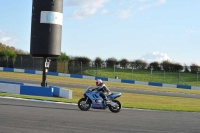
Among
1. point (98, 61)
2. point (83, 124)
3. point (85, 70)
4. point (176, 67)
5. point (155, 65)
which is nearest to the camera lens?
point (83, 124)

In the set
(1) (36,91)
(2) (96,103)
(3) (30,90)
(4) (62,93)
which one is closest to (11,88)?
(3) (30,90)

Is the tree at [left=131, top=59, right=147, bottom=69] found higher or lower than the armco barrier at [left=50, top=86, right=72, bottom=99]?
higher

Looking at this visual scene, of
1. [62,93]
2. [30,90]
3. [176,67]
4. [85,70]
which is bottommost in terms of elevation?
[62,93]

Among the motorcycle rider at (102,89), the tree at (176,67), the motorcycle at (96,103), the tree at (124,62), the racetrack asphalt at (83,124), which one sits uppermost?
the tree at (124,62)

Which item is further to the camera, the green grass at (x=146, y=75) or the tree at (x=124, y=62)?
the tree at (x=124, y=62)

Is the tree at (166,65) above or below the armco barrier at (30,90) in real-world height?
above

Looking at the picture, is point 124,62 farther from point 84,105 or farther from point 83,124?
point 83,124

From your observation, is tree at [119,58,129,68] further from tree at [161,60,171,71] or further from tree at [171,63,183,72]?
tree at [171,63,183,72]

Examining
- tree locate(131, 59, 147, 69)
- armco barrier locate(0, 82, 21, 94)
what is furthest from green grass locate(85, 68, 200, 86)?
armco barrier locate(0, 82, 21, 94)

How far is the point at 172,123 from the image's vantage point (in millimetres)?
11734

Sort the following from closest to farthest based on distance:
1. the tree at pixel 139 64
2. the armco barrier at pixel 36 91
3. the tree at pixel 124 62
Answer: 1. the armco barrier at pixel 36 91
2. the tree at pixel 139 64
3. the tree at pixel 124 62

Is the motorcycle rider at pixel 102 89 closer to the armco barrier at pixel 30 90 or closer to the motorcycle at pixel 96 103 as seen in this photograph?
the motorcycle at pixel 96 103

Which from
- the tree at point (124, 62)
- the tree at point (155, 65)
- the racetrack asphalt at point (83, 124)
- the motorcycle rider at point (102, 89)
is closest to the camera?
the racetrack asphalt at point (83, 124)

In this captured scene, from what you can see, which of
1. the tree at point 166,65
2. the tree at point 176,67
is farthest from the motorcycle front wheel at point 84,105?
the tree at point 166,65
